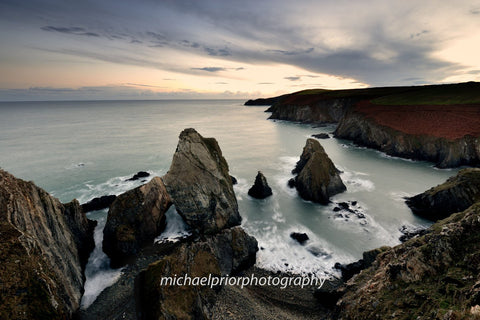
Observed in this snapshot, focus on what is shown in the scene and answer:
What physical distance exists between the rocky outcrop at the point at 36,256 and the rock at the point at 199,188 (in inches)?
299

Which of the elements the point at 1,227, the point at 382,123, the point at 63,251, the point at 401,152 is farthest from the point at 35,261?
the point at 382,123

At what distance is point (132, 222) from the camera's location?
17.3m

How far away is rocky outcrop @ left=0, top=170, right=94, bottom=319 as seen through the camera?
26.4ft

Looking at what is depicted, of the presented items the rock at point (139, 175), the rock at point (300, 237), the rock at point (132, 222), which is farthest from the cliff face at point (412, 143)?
the rock at point (139, 175)

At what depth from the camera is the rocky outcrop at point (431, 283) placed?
6.04 meters

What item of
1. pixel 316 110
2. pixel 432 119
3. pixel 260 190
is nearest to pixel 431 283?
pixel 260 190

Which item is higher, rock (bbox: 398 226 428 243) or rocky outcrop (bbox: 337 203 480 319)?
rocky outcrop (bbox: 337 203 480 319)

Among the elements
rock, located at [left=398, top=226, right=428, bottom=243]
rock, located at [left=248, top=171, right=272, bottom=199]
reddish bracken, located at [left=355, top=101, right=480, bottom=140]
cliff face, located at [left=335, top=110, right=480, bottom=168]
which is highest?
reddish bracken, located at [left=355, top=101, right=480, bottom=140]

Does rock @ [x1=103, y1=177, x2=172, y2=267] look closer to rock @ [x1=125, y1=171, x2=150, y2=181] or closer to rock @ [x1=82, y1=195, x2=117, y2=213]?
rock @ [x1=82, y1=195, x2=117, y2=213]

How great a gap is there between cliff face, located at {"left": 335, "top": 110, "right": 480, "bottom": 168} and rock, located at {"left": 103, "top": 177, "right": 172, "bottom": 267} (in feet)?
158

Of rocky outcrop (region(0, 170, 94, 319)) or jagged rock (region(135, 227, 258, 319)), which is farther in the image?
jagged rock (region(135, 227, 258, 319))

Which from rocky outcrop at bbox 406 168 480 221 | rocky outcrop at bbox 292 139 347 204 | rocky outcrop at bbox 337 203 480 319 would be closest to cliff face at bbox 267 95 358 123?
rocky outcrop at bbox 292 139 347 204

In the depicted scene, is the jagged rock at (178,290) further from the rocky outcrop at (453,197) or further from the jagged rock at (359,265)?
the rocky outcrop at (453,197)

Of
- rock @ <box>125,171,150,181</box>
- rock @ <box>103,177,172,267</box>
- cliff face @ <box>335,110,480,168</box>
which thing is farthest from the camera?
cliff face @ <box>335,110,480,168</box>
